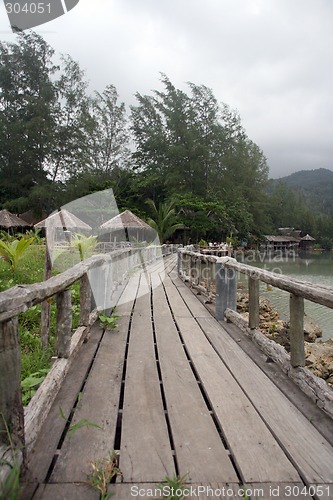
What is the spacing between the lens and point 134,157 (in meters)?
37.7

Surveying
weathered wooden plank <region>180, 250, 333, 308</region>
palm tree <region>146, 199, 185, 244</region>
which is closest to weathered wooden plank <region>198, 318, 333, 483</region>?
weathered wooden plank <region>180, 250, 333, 308</region>

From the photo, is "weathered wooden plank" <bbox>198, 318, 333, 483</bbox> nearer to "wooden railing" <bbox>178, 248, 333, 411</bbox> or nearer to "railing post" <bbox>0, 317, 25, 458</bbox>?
"wooden railing" <bbox>178, 248, 333, 411</bbox>

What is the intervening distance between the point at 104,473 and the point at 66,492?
0.16 meters

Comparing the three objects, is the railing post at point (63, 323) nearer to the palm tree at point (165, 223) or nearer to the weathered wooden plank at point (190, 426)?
the weathered wooden plank at point (190, 426)

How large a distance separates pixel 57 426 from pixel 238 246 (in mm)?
36247

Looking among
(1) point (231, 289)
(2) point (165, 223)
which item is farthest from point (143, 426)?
(2) point (165, 223)

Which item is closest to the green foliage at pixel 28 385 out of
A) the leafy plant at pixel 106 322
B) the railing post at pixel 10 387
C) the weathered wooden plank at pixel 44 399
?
the weathered wooden plank at pixel 44 399

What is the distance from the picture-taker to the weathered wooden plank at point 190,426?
1.41 metres

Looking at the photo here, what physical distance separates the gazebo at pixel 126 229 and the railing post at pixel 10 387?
684 inches

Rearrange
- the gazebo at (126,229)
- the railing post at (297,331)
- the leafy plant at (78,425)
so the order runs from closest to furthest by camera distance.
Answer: the leafy plant at (78,425), the railing post at (297,331), the gazebo at (126,229)

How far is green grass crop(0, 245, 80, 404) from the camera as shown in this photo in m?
2.42

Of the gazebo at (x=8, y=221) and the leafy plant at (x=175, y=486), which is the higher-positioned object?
the gazebo at (x=8, y=221)

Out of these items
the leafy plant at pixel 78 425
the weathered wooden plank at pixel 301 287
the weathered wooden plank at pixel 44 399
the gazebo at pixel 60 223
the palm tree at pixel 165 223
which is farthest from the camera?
the palm tree at pixel 165 223

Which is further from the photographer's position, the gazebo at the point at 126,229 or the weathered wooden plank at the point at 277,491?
the gazebo at the point at 126,229
